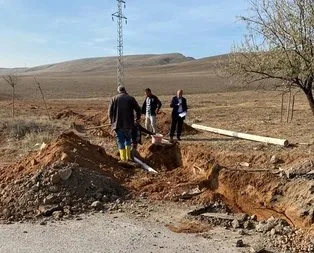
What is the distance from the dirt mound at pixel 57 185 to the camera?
29.8 ft

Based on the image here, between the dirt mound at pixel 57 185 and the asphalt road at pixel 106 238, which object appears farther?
the dirt mound at pixel 57 185

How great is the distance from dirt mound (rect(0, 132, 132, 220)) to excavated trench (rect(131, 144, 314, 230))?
0.75 metres

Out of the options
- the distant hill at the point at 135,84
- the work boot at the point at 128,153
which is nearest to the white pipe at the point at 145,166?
the work boot at the point at 128,153

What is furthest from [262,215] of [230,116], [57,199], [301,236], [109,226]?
[230,116]

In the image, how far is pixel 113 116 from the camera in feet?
39.4

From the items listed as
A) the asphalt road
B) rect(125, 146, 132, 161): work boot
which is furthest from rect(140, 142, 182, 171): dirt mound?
the asphalt road

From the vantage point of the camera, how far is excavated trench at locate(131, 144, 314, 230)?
9023 millimetres

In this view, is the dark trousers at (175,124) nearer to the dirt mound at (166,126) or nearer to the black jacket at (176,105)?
the black jacket at (176,105)

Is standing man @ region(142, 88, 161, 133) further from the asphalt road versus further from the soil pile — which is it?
the asphalt road

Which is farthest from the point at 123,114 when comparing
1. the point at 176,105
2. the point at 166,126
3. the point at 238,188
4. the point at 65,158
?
the point at 166,126

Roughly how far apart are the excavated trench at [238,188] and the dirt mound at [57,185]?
29.6 inches

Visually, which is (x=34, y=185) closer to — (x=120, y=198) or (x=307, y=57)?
(x=120, y=198)

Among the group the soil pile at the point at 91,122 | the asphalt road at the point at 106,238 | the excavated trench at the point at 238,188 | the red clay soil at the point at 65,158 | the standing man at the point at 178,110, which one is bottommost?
the asphalt road at the point at 106,238

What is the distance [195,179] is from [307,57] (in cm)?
470
